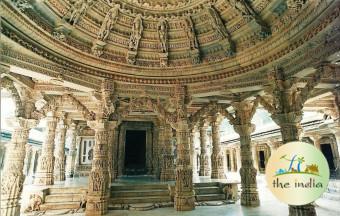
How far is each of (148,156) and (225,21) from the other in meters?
10.5

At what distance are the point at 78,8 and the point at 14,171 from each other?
221 inches

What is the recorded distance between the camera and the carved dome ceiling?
5988 millimetres

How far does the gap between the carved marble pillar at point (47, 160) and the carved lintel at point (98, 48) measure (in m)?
5.95

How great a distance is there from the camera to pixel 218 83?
25.5ft

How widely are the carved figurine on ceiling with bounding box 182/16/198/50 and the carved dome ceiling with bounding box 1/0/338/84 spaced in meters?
0.03

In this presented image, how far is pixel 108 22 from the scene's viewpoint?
7246 mm

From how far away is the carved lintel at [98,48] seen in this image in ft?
23.8

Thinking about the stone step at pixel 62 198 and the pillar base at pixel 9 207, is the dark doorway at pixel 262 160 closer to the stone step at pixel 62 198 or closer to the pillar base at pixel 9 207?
the stone step at pixel 62 198

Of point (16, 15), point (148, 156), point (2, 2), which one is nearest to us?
point (2, 2)

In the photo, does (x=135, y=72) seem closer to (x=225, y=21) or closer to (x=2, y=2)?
(x=225, y=21)

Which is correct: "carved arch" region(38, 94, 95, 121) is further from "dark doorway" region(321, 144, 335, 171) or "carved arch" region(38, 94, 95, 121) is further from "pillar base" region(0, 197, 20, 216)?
"dark doorway" region(321, 144, 335, 171)

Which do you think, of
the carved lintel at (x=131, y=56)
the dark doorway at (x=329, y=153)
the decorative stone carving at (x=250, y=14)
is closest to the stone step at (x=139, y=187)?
the carved lintel at (x=131, y=56)

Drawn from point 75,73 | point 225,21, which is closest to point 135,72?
point 75,73

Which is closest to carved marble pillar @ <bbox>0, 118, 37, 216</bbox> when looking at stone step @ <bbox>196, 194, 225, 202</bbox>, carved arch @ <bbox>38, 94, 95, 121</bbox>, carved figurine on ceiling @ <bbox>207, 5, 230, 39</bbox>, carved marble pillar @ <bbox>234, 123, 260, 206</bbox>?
carved arch @ <bbox>38, 94, 95, 121</bbox>
